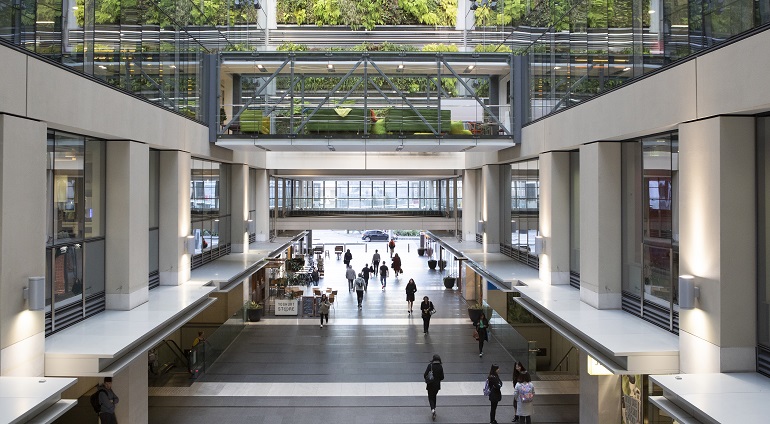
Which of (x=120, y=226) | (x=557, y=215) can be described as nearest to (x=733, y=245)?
(x=557, y=215)

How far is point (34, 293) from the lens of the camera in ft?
25.8

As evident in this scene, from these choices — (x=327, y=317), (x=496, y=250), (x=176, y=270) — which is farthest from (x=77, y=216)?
(x=496, y=250)

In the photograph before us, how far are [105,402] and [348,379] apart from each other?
A: 6.54 m

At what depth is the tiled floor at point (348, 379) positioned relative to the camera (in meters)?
12.8

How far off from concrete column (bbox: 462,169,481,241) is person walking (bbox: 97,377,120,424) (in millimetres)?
17659

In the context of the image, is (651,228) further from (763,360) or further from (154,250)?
(154,250)

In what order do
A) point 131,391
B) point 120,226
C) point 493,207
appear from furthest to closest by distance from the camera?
1. point 493,207
2. point 120,226
3. point 131,391

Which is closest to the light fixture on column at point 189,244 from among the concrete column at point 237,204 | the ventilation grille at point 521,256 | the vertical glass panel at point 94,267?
the vertical glass panel at point 94,267

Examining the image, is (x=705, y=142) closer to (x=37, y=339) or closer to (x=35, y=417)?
(x=35, y=417)

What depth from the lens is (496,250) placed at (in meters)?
21.3

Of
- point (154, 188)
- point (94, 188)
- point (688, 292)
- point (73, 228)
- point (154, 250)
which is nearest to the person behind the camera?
point (688, 292)

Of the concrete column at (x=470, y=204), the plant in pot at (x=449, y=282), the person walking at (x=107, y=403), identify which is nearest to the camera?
the person walking at (x=107, y=403)

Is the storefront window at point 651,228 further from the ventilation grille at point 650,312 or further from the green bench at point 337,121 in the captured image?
the green bench at point 337,121

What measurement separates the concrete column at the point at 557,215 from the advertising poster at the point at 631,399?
4.09m
